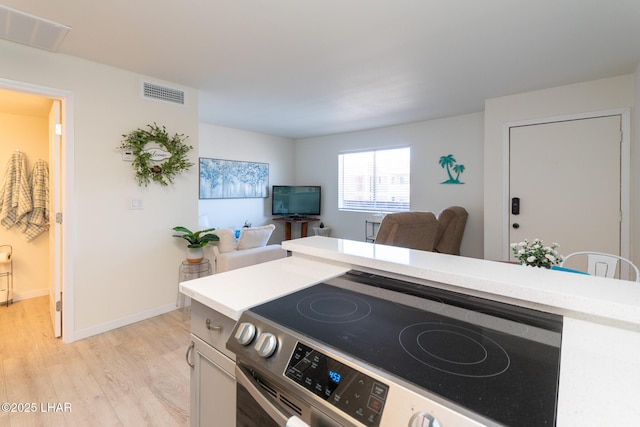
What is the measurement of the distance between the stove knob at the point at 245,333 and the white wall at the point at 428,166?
4.13m

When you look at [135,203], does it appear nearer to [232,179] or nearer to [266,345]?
[232,179]

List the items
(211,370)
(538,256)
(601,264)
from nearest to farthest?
(211,370) → (538,256) → (601,264)

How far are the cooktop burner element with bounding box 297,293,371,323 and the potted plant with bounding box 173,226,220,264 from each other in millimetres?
2323

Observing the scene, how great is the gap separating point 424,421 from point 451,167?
4494mm

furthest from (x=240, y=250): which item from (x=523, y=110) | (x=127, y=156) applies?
(x=523, y=110)

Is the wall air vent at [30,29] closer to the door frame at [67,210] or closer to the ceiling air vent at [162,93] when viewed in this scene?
the door frame at [67,210]

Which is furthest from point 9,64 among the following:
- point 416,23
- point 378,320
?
point 378,320

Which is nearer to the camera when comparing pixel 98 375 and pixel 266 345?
pixel 266 345

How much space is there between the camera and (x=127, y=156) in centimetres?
287

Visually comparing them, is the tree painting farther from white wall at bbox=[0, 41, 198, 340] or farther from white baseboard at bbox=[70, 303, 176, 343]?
white baseboard at bbox=[70, 303, 176, 343]

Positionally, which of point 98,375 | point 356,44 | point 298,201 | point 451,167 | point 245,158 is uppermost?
point 356,44

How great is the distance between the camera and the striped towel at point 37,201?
11.5ft

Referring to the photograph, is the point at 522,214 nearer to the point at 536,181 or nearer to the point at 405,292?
the point at 536,181

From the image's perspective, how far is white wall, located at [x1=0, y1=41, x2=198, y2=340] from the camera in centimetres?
254
